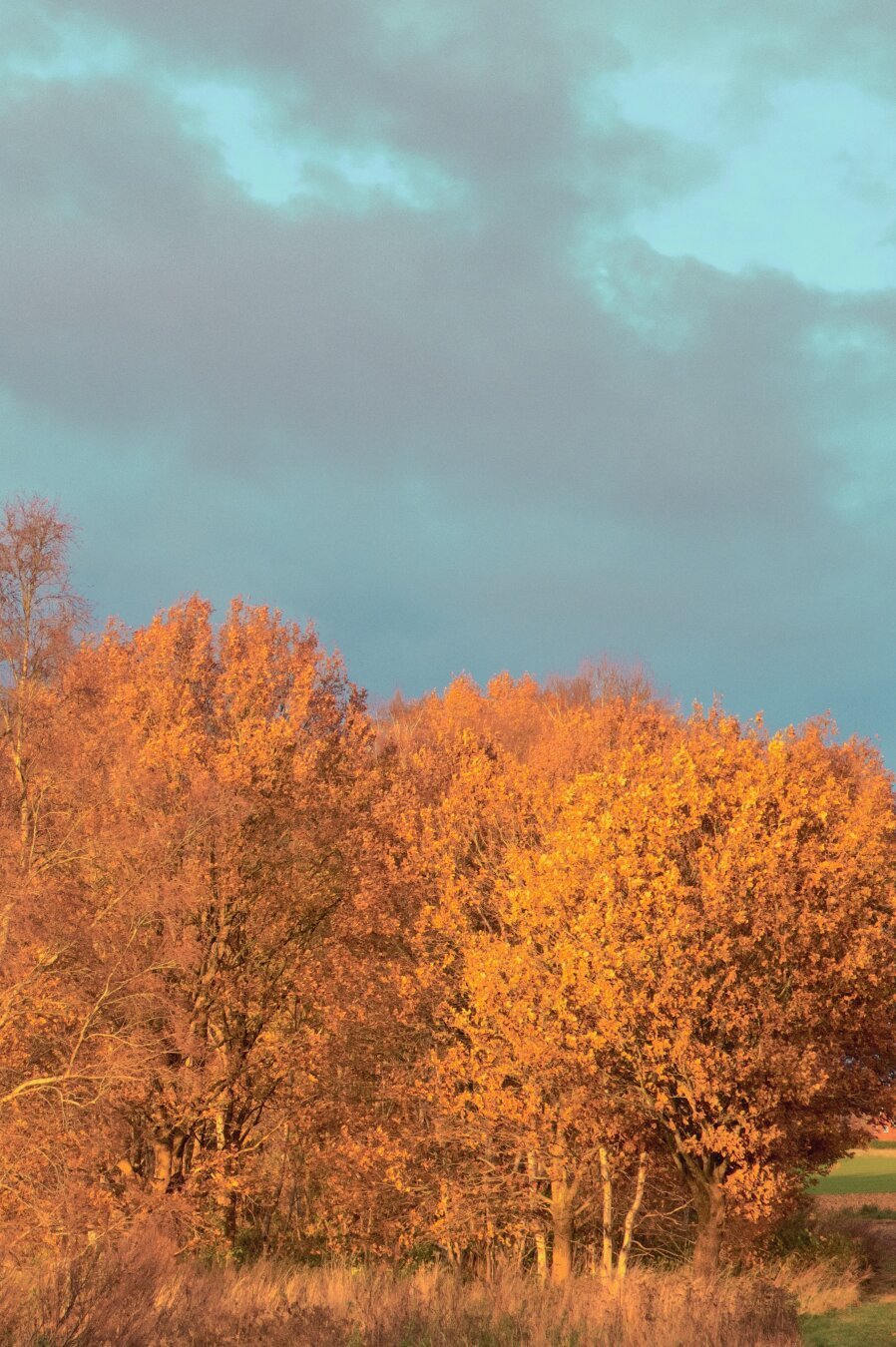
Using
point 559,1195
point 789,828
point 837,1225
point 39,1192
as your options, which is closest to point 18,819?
point 39,1192

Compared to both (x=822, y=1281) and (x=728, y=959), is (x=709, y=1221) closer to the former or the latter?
(x=728, y=959)

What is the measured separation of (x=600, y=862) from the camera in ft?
78.1

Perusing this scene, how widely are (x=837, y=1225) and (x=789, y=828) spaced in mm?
22392

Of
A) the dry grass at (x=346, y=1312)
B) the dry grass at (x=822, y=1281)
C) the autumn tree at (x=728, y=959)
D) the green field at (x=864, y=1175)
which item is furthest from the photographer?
the green field at (x=864, y=1175)

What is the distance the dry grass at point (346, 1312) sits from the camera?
11.7 metres

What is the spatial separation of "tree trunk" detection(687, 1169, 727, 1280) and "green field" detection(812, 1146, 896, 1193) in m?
34.4

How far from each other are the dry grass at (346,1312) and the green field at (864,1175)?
41527 millimetres

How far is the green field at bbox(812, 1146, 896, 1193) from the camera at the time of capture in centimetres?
6356

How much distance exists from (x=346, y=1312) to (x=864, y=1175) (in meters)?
63.3

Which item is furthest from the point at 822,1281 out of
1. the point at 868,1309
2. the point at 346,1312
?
the point at 346,1312

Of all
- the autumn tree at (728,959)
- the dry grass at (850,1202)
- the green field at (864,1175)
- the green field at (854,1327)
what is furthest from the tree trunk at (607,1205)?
the green field at (864,1175)

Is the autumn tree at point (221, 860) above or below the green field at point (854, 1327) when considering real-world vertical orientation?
above

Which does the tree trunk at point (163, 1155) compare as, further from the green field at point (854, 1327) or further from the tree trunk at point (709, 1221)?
the green field at point (854, 1327)

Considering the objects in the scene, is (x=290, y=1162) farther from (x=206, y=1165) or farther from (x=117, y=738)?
(x=117, y=738)
